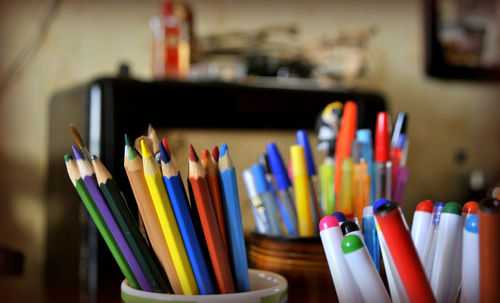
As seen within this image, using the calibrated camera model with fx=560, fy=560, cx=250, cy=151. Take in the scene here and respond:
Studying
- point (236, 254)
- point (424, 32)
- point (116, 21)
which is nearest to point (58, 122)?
point (116, 21)

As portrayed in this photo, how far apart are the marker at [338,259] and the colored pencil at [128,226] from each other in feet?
0.21

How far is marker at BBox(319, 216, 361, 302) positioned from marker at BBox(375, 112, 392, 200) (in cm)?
12

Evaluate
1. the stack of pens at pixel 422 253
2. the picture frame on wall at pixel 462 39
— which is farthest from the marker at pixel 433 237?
the picture frame on wall at pixel 462 39

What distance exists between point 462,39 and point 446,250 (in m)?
1.00

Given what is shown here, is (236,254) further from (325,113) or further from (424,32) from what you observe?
(424,32)

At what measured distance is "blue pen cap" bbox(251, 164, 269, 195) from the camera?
288 mm

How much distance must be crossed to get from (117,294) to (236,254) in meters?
0.19

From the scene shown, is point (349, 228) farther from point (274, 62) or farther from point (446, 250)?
point (274, 62)

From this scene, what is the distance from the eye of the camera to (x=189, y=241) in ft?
0.66

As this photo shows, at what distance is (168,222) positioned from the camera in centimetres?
20

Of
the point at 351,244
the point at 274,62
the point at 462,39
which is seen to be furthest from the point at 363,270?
the point at 462,39

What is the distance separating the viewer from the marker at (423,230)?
201 mm

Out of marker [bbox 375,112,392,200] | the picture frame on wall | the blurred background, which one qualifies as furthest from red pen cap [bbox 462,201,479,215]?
the picture frame on wall

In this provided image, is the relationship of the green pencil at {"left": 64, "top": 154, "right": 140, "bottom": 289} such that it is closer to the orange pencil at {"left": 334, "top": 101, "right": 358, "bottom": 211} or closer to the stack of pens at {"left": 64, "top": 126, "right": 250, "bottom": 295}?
the stack of pens at {"left": 64, "top": 126, "right": 250, "bottom": 295}
